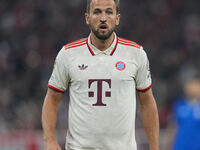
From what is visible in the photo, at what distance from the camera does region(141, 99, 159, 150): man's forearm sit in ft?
14.9

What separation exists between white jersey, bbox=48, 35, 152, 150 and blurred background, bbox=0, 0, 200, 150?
6.09m

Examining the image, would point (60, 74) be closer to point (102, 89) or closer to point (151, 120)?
point (102, 89)

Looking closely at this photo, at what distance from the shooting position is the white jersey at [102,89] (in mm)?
4340

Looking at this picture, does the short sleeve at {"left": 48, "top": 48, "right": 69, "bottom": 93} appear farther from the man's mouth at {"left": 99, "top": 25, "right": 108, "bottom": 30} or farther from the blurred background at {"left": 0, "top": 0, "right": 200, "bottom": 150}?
the blurred background at {"left": 0, "top": 0, "right": 200, "bottom": 150}

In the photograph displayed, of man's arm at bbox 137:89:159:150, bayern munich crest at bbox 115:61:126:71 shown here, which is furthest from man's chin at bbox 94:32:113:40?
man's arm at bbox 137:89:159:150

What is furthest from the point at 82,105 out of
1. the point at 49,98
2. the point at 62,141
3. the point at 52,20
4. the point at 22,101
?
the point at 52,20

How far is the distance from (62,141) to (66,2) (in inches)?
248

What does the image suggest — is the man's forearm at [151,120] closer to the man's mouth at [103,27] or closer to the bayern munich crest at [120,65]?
the bayern munich crest at [120,65]

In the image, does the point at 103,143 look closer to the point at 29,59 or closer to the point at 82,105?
the point at 82,105

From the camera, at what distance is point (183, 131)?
7.61 meters

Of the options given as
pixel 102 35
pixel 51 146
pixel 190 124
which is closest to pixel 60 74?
pixel 102 35

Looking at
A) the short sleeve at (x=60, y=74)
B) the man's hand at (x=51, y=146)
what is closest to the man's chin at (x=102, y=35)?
the short sleeve at (x=60, y=74)

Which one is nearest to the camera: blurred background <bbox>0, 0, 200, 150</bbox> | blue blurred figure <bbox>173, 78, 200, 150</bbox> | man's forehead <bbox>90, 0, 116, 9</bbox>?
man's forehead <bbox>90, 0, 116, 9</bbox>

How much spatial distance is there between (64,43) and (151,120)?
1007 cm
